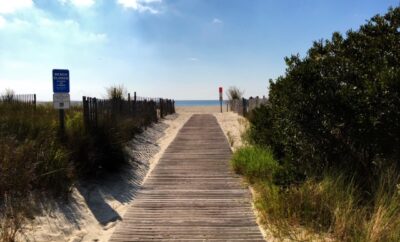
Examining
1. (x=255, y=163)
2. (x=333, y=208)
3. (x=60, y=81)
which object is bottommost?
(x=333, y=208)

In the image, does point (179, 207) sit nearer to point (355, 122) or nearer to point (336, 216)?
point (336, 216)

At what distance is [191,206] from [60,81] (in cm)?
384

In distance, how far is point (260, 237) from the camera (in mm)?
5445

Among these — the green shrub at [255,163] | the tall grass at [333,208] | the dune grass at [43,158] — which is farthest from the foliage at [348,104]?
the dune grass at [43,158]

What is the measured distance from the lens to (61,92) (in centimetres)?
859

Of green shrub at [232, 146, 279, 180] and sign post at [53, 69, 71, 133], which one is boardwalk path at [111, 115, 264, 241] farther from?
sign post at [53, 69, 71, 133]

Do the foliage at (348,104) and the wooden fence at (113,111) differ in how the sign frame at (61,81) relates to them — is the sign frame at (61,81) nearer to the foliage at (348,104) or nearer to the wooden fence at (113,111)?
the wooden fence at (113,111)

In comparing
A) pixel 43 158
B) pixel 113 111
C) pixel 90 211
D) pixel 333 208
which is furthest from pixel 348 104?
pixel 113 111

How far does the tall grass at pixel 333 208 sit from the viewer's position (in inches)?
188

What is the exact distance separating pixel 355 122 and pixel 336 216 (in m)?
1.42

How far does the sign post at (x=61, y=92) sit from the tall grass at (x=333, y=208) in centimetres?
431

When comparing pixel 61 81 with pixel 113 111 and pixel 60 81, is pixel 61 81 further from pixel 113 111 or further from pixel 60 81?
pixel 113 111

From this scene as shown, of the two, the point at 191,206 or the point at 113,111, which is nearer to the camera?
the point at 191,206

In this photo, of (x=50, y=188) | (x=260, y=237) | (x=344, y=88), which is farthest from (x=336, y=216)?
(x=50, y=188)
